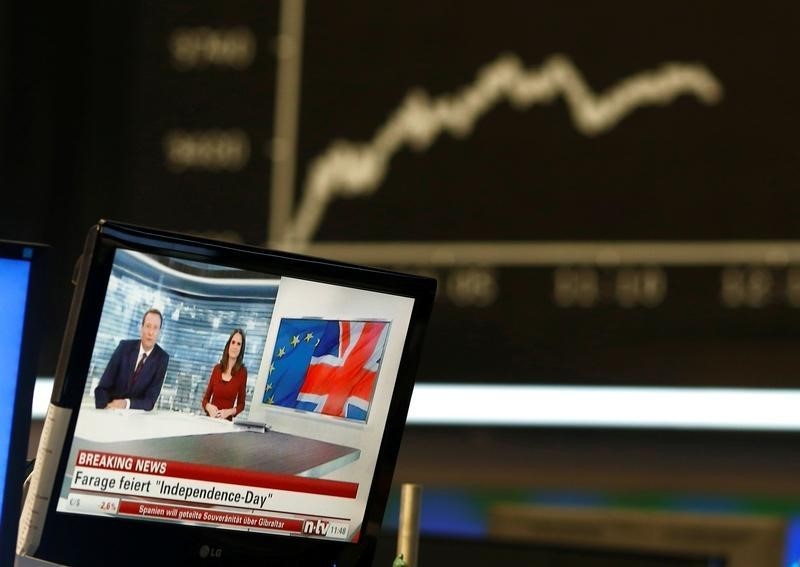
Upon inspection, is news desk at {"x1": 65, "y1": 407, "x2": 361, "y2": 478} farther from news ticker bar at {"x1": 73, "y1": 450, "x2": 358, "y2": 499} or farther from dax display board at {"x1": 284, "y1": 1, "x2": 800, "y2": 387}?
dax display board at {"x1": 284, "y1": 1, "x2": 800, "y2": 387}

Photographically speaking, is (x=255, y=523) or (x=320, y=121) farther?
(x=320, y=121)

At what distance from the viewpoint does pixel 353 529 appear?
1134 mm

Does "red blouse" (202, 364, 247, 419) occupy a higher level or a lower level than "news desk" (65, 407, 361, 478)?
higher

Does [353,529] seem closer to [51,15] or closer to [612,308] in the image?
[612,308]

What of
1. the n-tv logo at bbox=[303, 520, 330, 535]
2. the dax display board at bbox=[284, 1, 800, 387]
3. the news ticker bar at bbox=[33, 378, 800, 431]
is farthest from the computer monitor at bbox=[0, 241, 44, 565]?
the dax display board at bbox=[284, 1, 800, 387]

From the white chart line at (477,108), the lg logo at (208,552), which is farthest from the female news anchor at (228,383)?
the white chart line at (477,108)

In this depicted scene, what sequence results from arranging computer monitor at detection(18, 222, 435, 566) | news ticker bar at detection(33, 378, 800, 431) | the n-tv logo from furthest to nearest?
news ticker bar at detection(33, 378, 800, 431), the n-tv logo, computer monitor at detection(18, 222, 435, 566)

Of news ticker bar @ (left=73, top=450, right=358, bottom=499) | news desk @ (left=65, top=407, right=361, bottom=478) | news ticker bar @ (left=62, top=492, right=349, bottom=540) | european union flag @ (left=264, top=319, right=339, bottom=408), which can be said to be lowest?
news ticker bar @ (left=62, top=492, right=349, bottom=540)

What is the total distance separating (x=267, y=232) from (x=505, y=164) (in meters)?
0.54

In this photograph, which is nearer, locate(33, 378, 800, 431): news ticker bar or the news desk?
the news desk

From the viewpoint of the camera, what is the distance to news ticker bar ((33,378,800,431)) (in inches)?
103

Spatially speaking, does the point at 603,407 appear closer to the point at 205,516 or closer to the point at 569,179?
the point at 569,179

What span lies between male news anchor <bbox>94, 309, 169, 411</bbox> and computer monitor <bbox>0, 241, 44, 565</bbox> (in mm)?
65

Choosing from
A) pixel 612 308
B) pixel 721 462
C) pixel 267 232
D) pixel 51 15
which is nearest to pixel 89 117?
pixel 51 15
